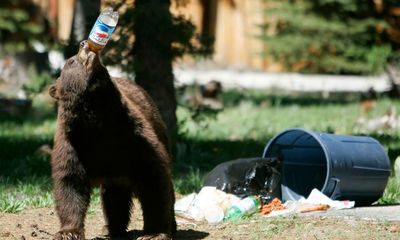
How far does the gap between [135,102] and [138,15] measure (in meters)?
3.74

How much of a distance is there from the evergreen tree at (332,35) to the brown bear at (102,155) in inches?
569

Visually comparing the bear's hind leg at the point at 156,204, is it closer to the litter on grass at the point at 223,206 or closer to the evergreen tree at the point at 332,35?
the litter on grass at the point at 223,206

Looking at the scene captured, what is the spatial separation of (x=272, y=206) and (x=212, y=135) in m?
5.23

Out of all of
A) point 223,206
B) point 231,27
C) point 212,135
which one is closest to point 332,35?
point 231,27

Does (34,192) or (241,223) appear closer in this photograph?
(241,223)

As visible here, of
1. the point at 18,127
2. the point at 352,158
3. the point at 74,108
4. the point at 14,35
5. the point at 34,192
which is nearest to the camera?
the point at 74,108

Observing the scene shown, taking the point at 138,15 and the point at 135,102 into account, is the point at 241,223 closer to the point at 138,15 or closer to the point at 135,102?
the point at 135,102

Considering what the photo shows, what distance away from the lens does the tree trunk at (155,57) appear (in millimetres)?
10352

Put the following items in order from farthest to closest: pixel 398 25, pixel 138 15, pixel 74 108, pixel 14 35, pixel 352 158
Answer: pixel 14 35
pixel 398 25
pixel 138 15
pixel 352 158
pixel 74 108

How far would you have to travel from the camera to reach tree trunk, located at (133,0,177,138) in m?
10.4

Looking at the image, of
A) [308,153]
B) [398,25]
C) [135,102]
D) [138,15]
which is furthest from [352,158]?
[398,25]

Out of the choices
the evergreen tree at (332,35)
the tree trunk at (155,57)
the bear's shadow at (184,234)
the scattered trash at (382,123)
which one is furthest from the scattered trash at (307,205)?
the evergreen tree at (332,35)

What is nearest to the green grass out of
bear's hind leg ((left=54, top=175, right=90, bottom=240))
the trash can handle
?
the trash can handle

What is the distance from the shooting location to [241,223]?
273 inches
